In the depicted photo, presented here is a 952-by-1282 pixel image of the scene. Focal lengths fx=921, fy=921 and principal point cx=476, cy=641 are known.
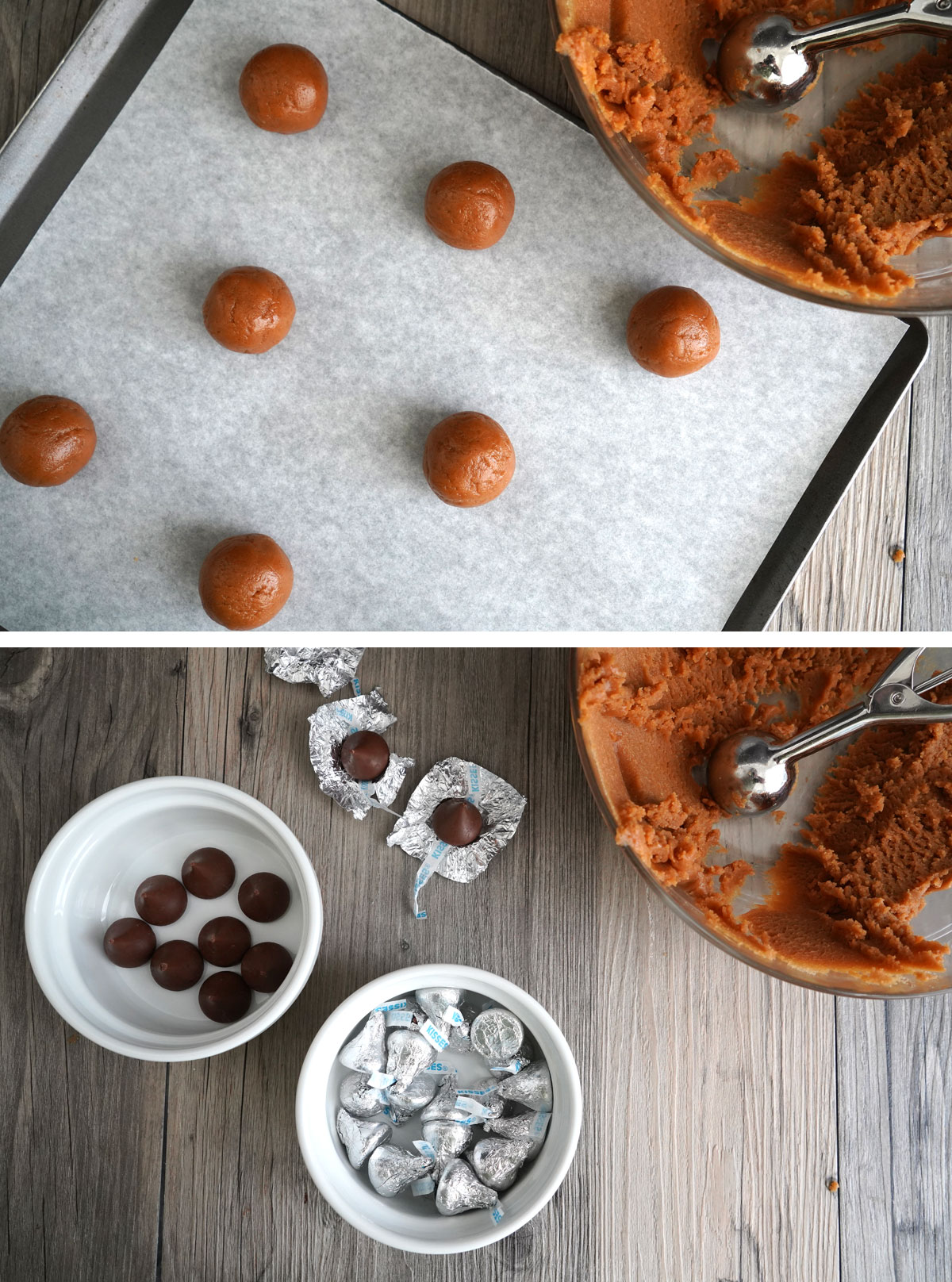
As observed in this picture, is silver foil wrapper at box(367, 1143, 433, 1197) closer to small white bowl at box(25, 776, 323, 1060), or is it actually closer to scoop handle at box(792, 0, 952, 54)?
small white bowl at box(25, 776, 323, 1060)

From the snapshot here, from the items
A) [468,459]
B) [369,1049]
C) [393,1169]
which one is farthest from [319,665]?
[393,1169]

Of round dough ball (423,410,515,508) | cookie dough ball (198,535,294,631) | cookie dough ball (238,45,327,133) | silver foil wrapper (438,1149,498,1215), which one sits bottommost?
silver foil wrapper (438,1149,498,1215)

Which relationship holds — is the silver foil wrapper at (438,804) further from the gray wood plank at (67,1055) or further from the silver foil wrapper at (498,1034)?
the gray wood plank at (67,1055)

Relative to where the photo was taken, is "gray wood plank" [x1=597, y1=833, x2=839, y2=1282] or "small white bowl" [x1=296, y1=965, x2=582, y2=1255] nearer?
"small white bowl" [x1=296, y1=965, x2=582, y2=1255]

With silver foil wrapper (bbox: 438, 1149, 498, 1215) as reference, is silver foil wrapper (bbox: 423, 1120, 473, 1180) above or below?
above

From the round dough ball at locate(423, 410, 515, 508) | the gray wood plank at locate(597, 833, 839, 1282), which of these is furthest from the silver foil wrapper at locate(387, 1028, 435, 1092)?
the round dough ball at locate(423, 410, 515, 508)

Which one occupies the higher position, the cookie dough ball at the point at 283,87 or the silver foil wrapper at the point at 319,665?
the cookie dough ball at the point at 283,87

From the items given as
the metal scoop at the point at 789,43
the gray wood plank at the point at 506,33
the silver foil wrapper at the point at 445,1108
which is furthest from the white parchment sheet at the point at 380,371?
the silver foil wrapper at the point at 445,1108

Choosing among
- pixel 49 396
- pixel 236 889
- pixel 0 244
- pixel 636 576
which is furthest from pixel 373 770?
pixel 0 244
